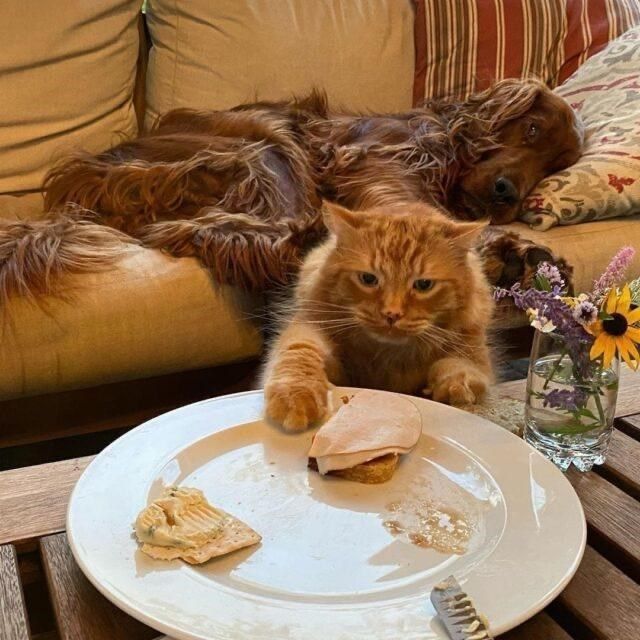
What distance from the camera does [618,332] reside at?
0.90m

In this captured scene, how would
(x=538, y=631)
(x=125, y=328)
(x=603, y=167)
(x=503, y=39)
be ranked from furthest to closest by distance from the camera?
1. (x=503, y=39)
2. (x=603, y=167)
3. (x=125, y=328)
4. (x=538, y=631)

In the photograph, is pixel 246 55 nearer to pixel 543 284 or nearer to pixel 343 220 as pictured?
pixel 343 220

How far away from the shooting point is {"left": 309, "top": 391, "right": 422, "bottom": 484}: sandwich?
3.07 feet

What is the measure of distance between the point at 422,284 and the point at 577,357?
32 centimetres

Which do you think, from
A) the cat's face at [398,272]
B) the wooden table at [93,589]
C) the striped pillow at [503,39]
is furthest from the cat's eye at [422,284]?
the striped pillow at [503,39]

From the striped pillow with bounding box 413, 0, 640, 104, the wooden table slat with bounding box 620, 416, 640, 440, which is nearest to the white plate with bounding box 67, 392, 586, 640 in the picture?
the wooden table slat with bounding box 620, 416, 640, 440

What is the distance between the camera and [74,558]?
807 millimetres

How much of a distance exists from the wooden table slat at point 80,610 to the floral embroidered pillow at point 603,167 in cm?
150

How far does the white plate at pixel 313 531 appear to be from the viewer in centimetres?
71

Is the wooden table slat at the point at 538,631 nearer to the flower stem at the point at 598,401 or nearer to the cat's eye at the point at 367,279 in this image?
the flower stem at the point at 598,401

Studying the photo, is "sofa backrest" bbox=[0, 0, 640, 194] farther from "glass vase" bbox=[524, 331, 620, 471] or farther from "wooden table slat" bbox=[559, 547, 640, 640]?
"wooden table slat" bbox=[559, 547, 640, 640]

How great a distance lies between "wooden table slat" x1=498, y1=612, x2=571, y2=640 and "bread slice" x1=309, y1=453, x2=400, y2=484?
0.24m

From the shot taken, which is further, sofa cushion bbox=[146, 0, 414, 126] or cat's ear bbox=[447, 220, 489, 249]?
sofa cushion bbox=[146, 0, 414, 126]

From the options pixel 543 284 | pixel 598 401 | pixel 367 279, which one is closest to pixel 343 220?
pixel 367 279
